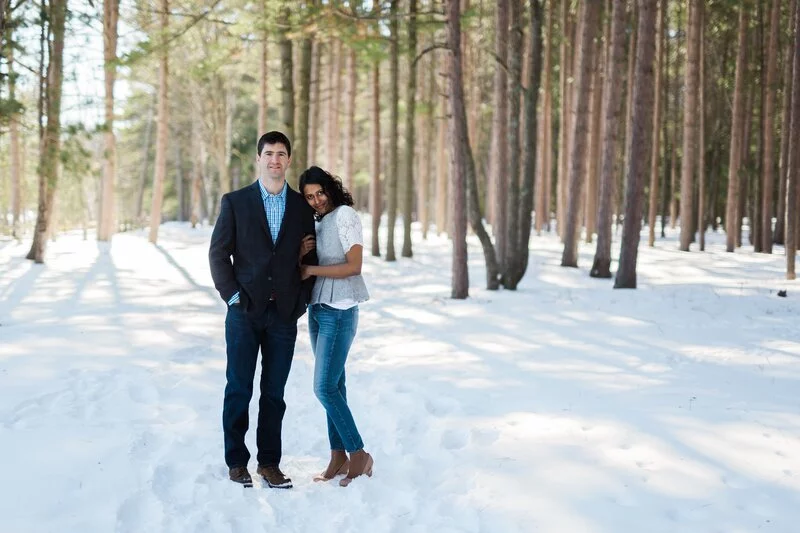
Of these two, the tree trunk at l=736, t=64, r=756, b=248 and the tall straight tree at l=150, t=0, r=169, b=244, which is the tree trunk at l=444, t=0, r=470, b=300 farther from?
the tree trunk at l=736, t=64, r=756, b=248

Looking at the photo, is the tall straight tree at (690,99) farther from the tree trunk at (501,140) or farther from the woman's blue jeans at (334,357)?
the woman's blue jeans at (334,357)

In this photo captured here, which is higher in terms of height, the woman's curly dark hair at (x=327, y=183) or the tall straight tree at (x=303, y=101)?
the tall straight tree at (x=303, y=101)

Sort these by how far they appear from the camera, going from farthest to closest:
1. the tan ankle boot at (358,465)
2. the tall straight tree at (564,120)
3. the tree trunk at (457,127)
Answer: the tall straight tree at (564,120), the tree trunk at (457,127), the tan ankle boot at (358,465)

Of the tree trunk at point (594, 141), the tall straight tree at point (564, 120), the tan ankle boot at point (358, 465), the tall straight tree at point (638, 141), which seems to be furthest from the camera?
the tall straight tree at point (564, 120)

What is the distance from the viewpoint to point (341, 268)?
4.27 metres

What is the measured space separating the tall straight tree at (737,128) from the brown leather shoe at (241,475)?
19.1 meters

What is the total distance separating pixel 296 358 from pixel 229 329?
427 centimetres

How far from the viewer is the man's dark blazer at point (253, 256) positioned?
13.6 ft

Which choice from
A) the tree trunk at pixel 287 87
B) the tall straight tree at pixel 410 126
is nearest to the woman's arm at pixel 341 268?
the tree trunk at pixel 287 87

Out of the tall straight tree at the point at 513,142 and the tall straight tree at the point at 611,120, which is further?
the tall straight tree at the point at 611,120

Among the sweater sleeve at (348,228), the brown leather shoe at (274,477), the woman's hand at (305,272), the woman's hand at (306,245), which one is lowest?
the brown leather shoe at (274,477)

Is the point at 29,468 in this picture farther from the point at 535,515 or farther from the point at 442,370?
the point at 442,370

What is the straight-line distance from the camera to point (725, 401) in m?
5.70

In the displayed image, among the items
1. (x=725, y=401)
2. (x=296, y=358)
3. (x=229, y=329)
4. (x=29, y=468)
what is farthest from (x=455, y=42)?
(x=29, y=468)
